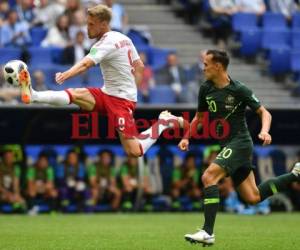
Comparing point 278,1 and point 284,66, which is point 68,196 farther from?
point 278,1

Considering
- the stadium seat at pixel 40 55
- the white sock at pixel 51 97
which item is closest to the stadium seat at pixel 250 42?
the stadium seat at pixel 40 55

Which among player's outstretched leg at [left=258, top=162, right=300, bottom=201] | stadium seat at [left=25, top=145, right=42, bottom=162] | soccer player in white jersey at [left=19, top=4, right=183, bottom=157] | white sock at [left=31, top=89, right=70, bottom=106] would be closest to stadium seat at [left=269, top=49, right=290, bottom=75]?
stadium seat at [left=25, top=145, right=42, bottom=162]

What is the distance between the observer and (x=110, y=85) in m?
13.0

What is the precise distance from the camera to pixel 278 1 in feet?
86.0

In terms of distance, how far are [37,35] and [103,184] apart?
3.83 meters

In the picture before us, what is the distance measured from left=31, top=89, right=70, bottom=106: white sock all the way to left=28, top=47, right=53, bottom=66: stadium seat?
Result: 28.3ft

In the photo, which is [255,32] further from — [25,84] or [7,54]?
[25,84]

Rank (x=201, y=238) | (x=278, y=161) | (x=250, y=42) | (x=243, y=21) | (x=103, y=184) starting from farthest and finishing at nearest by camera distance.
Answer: (x=243, y=21) → (x=250, y=42) → (x=278, y=161) → (x=103, y=184) → (x=201, y=238)

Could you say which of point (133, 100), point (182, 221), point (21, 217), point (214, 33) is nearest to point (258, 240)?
point (133, 100)

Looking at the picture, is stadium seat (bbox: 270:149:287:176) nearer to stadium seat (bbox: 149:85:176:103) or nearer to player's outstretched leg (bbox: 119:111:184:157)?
stadium seat (bbox: 149:85:176:103)

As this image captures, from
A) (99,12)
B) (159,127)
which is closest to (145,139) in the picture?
(159,127)

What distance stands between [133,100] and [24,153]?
8.23m

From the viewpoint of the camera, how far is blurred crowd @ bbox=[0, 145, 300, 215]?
20.3 meters

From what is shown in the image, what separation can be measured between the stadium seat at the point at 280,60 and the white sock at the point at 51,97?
11.8 meters
